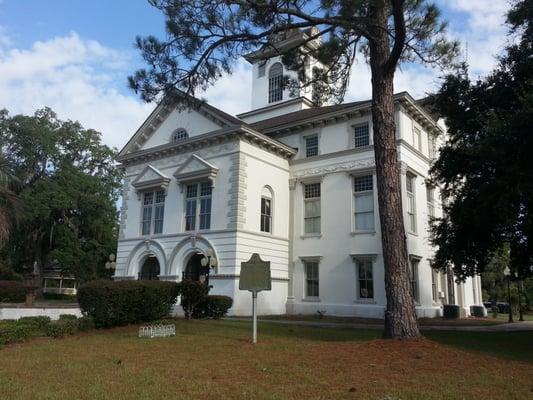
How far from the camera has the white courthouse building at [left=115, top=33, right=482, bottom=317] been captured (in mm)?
25469

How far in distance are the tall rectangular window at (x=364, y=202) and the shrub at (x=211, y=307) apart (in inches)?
366

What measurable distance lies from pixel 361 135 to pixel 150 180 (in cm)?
1256

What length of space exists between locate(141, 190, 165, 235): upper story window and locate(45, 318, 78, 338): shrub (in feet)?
52.1

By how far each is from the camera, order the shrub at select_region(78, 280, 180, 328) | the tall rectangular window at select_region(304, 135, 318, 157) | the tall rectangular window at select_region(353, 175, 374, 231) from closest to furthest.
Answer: the shrub at select_region(78, 280, 180, 328) → the tall rectangular window at select_region(353, 175, 374, 231) → the tall rectangular window at select_region(304, 135, 318, 157)

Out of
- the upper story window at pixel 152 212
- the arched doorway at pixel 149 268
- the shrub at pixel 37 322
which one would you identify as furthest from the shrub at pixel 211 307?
the arched doorway at pixel 149 268

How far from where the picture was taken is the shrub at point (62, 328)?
509 inches

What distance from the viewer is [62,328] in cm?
1315

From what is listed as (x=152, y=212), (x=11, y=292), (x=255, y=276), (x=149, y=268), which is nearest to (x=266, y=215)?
(x=152, y=212)

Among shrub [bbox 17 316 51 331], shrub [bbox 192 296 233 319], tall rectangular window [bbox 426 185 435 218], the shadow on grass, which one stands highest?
tall rectangular window [bbox 426 185 435 218]

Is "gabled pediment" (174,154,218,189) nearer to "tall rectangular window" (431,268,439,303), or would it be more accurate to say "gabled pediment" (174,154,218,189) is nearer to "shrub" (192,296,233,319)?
"shrub" (192,296,233,319)

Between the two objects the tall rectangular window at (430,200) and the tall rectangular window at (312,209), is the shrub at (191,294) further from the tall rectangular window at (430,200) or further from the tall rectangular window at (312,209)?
the tall rectangular window at (430,200)

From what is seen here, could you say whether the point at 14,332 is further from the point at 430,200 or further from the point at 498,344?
the point at 430,200

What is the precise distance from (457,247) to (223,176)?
1310 centimetres

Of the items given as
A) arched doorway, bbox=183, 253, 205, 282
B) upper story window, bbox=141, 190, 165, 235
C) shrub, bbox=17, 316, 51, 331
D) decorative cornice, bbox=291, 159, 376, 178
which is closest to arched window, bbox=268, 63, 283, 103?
decorative cornice, bbox=291, 159, 376, 178
